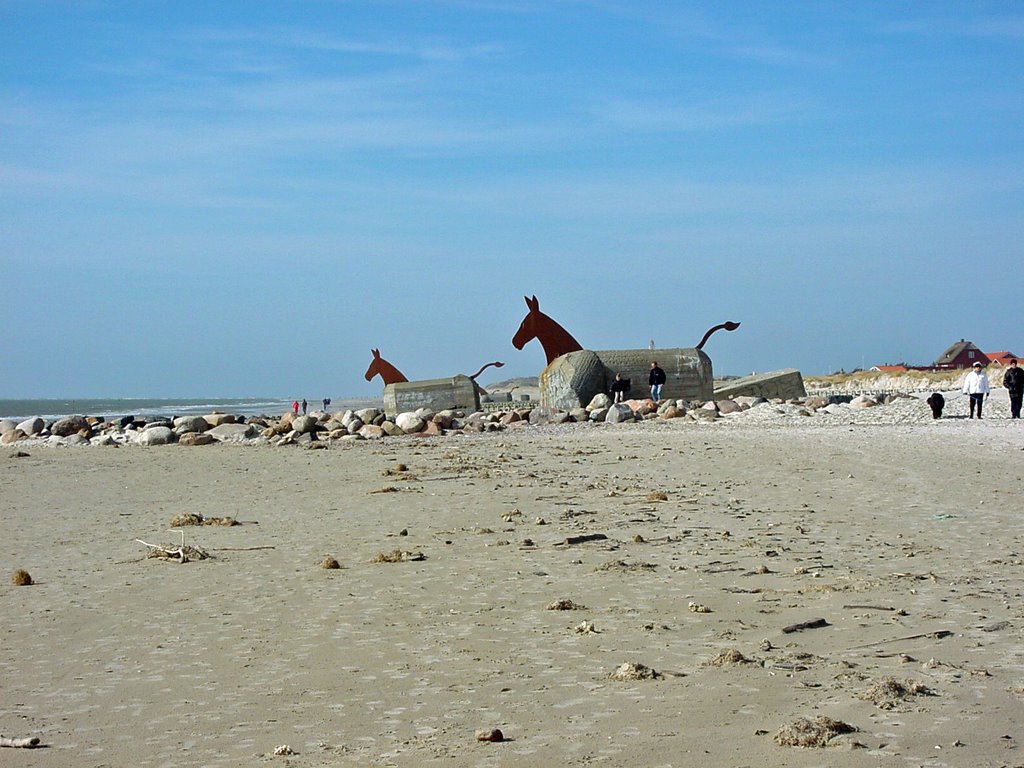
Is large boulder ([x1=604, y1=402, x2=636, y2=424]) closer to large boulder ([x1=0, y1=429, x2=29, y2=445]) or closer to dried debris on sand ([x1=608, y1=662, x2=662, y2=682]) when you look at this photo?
large boulder ([x1=0, y1=429, x2=29, y2=445])

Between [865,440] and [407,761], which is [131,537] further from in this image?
→ [865,440]

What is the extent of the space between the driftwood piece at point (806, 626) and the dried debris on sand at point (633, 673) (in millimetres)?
966

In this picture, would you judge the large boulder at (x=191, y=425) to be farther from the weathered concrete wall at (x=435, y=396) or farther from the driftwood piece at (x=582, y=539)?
the driftwood piece at (x=582, y=539)

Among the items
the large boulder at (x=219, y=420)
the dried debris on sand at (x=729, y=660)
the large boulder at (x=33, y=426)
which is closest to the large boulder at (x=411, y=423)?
the large boulder at (x=219, y=420)

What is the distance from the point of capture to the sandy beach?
3.98 meters

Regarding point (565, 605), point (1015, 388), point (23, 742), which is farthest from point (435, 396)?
point (23, 742)

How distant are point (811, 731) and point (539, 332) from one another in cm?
2704

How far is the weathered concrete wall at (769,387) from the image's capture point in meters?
27.7

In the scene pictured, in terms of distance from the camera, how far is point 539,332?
101 feet

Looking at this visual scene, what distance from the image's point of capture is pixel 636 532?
27.6 feet

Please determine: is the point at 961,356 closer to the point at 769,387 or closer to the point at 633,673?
the point at 769,387

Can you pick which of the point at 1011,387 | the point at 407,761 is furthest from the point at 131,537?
the point at 1011,387

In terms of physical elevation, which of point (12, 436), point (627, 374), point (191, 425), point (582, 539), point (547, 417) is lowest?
point (582, 539)

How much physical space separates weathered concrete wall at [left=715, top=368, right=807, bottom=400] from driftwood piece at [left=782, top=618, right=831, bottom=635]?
22092 mm
